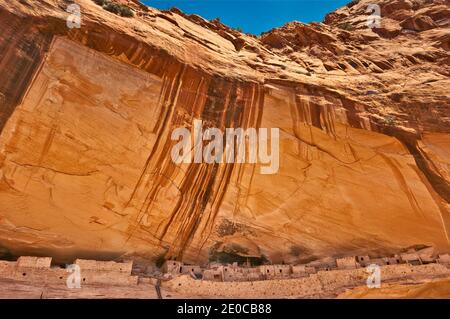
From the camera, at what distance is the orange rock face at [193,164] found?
9.50 metres

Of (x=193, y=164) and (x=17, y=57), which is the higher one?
(x=17, y=57)

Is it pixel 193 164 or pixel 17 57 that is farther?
pixel 193 164

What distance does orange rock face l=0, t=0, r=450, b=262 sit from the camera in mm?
9500

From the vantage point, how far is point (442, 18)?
1549 centimetres

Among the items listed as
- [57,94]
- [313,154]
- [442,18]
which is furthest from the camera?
[442,18]

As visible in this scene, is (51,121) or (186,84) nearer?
(51,121)

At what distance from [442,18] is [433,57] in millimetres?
3693

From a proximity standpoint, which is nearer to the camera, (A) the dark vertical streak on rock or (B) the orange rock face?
(A) the dark vertical streak on rock

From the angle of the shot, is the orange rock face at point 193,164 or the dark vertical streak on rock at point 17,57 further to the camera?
the orange rock face at point 193,164

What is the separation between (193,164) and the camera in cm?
1094

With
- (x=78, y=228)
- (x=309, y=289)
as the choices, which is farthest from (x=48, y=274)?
(x=309, y=289)
